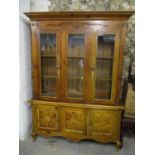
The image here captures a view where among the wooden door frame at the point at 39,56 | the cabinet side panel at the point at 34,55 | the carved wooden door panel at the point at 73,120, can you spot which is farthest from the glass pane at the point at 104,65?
the cabinet side panel at the point at 34,55

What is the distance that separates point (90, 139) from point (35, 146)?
0.83m

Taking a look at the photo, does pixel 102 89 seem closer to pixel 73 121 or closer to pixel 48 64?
pixel 73 121

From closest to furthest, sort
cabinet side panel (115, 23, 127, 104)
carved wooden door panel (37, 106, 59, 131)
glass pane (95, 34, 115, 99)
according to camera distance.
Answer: cabinet side panel (115, 23, 127, 104), glass pane (95, 34, 115, 99), carved wooden door panel (37, 106, 59, 131)

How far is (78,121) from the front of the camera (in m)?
2.50

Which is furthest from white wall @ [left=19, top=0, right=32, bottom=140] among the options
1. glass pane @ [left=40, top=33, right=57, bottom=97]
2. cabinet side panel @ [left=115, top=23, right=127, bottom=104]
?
cabinet side panel @ [left=115, top=23, right=127, bottom=104]

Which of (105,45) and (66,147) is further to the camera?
(66,147)

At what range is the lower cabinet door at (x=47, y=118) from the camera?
255 cm

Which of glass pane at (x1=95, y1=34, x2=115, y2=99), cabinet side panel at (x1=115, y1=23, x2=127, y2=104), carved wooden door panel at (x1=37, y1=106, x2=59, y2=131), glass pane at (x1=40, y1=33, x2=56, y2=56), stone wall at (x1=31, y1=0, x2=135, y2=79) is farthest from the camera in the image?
stone wall at (x1=31, y1=0, x2=135, y2=79)

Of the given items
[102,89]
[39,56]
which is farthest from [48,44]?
[102,89]

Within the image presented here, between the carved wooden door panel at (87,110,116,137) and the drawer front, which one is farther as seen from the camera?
the drawer front

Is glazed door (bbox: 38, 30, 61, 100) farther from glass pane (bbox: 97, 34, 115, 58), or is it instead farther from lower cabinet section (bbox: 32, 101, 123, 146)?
glass pane (bbox: 97, 34, 115, 58)

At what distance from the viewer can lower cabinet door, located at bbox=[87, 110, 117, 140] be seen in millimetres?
2426

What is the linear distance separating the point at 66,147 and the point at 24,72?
4.32ft

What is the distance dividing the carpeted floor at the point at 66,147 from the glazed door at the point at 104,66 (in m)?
0.71
